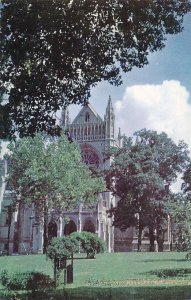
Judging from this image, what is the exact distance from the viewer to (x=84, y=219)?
2009 inches

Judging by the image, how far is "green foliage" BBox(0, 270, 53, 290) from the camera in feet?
35.6

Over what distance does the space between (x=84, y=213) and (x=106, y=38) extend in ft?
140

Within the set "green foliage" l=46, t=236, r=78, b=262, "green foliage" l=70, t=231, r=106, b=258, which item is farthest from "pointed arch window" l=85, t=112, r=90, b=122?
"green foliage" l=46, t=236, r=78, b=262

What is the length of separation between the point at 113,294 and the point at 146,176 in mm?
28044

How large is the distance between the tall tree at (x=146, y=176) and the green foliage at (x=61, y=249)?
25.0m

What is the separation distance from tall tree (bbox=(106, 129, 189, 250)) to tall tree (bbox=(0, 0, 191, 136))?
2833 centimetres

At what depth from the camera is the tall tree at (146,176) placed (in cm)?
3866

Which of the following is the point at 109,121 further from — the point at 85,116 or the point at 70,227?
the point at 70,227

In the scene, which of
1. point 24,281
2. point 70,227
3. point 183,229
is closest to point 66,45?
point 24,281

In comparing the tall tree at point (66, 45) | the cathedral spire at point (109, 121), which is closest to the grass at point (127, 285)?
the tall tree at point (66, 45)

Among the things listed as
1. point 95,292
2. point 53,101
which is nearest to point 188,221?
point 95,292

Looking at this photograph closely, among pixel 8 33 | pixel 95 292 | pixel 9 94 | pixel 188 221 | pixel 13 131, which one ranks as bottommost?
pixel 95 292

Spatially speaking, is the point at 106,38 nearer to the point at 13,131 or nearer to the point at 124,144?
the point at 13,131

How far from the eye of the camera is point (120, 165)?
Result: 136 feet
